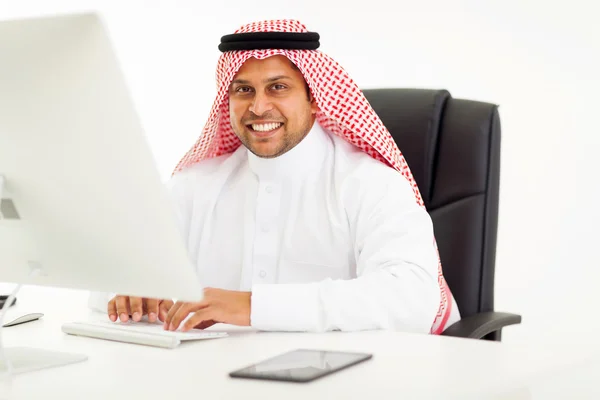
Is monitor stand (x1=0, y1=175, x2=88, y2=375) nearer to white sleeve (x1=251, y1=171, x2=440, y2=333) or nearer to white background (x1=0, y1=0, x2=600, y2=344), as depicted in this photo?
white sleeve (x1=251, y1=171, x2=440, y2=333)

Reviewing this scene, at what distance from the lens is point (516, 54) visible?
3.75 meters

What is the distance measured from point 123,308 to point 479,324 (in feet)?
2.90

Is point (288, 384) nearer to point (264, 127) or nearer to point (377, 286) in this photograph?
point (377, 286)

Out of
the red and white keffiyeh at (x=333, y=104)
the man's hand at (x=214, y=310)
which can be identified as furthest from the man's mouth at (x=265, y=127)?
the man's hand at (x=214, y=310)

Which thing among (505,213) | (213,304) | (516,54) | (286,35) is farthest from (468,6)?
(213,304)

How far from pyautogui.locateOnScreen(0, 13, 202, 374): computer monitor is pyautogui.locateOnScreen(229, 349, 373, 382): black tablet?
162 millimetres

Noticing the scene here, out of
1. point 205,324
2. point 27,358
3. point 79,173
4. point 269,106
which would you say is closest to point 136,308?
point 205,324

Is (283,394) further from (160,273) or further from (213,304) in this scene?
(213,304)

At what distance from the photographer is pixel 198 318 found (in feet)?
5.95

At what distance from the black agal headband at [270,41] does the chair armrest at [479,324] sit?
0.93 metres

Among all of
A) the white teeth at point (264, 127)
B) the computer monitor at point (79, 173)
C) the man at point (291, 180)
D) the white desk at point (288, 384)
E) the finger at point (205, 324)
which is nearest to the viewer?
the computer monitor at point (79, 173)

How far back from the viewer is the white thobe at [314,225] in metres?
2.13

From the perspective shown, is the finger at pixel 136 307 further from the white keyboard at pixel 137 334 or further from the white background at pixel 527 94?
the white background at pixel 527 94

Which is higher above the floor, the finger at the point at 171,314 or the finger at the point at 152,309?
the finger at the point at 171,314
